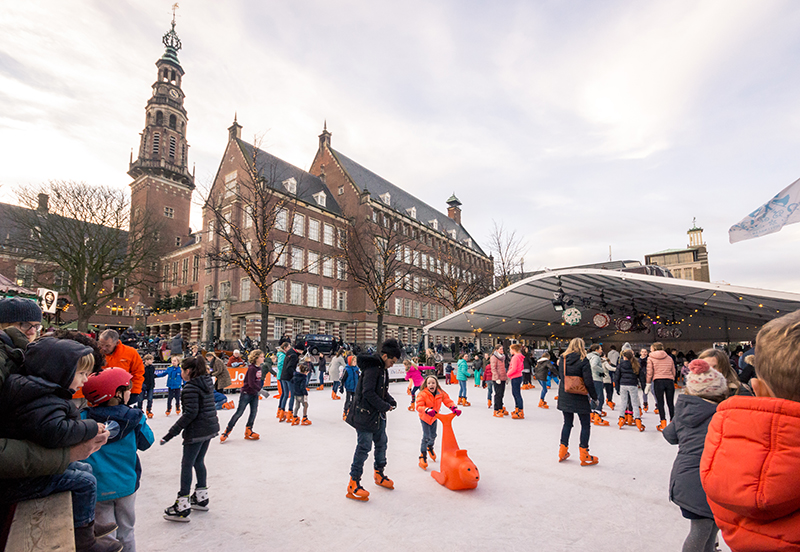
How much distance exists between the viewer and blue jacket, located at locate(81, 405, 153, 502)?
9.77ft

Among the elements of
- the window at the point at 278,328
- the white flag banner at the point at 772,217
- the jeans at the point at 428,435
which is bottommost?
the jeans at the point at 428,435

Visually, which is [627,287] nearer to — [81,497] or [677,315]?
[677,315]

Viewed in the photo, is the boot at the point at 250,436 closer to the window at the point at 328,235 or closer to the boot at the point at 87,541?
the boot at the point at 87,541

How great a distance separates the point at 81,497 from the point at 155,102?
6025 centimetres

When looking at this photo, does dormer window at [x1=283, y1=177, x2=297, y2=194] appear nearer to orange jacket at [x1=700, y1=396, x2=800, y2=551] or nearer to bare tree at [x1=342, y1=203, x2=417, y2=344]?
bare tree at [x1=342, y1=203, x2=417, y2=344]

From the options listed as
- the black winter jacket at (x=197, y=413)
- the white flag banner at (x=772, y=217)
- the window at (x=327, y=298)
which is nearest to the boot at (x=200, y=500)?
the black winter jacket at (x=197, y=413)

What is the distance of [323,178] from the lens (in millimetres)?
47188

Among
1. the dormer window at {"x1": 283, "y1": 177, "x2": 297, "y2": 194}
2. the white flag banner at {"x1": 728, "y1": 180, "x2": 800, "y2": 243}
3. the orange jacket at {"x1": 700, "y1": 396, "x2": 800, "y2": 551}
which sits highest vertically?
the dormer window at {"x1": 283, "y1": 177, "x2": 297, "y2": 194}

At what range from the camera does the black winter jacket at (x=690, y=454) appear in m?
2.89

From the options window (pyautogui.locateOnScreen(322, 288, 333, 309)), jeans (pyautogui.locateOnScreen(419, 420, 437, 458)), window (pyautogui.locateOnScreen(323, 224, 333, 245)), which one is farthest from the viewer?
window (pyautogui.locateOnScreen(323, 224, 333, 245))

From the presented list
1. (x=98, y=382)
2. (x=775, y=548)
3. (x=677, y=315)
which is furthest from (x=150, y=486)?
(x=677, y=315)

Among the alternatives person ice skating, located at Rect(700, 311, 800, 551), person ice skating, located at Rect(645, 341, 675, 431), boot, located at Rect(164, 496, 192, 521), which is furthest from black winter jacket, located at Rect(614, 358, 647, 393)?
boot, located at Rect(164, 496, 192, 521)

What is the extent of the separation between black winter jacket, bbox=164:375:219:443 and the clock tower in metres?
49.4

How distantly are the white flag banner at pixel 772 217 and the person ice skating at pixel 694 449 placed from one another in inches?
199
